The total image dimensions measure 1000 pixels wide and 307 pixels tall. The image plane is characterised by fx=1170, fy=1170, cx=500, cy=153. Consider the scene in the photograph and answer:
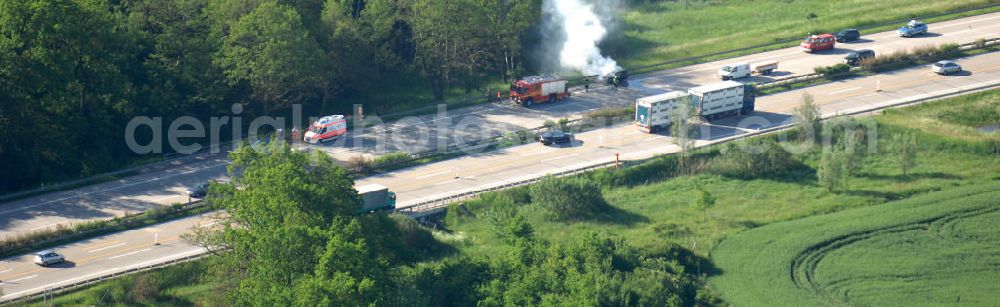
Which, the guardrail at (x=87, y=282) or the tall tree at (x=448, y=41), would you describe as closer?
the guardrail at (x=87, y=282)

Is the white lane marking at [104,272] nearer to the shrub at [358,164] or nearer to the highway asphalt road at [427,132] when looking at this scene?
the highway asphalt road at [427,132]

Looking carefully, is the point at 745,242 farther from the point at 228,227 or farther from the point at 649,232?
the point at 228,227

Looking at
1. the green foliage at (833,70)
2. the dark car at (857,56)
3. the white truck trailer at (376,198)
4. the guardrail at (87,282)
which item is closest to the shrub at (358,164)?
the white truck trailer at (376,198)

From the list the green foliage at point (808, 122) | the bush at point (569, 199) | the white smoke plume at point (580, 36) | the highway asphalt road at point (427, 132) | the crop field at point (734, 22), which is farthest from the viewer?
the crop field at point (734, 22)

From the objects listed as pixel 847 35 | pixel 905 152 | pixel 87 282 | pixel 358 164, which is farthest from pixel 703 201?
pixel 847 35

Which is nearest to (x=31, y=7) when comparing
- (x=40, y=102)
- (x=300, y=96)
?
(x=40, y=102)

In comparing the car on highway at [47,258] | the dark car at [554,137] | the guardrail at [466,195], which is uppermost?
the dark car at [554,137]

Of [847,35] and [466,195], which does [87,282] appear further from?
[847,35]
